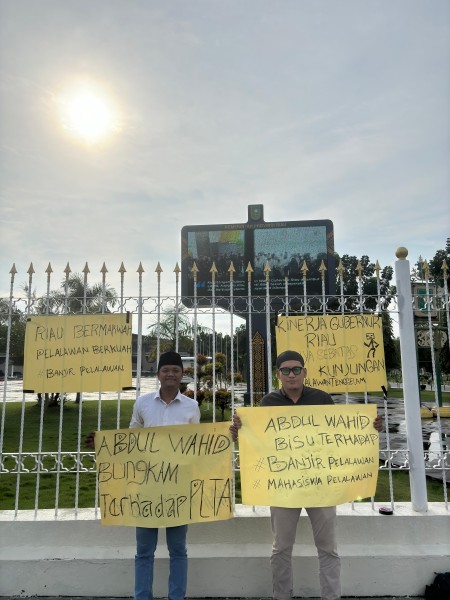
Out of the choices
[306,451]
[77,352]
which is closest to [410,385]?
[306,451]

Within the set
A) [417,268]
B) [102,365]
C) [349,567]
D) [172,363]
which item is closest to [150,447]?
[172,363]

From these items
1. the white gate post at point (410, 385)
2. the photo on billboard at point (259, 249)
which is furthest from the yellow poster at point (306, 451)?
the photo on billboard at point (259, 249)

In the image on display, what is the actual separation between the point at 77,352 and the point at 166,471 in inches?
55.4

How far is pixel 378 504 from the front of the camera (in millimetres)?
3891

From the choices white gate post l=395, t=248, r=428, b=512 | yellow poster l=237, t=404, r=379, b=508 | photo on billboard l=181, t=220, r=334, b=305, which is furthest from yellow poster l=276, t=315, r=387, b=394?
photo on billboard l=181, t=220, r=334, b=305

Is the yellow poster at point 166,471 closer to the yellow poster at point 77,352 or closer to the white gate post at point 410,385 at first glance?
the yellow poster at point 77,352

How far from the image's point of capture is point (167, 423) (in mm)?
3271

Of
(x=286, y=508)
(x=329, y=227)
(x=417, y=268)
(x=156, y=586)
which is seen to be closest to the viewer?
(x=286, y=508)

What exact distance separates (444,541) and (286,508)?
5.41ft

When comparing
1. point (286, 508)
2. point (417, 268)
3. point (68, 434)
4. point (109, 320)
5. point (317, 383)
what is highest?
point (417, 268)

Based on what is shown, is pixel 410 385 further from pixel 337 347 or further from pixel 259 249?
pixel 259 249

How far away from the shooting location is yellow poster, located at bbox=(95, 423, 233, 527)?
3221mm

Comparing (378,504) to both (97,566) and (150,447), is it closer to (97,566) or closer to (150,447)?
(150,447)

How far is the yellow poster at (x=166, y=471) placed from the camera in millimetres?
3221
